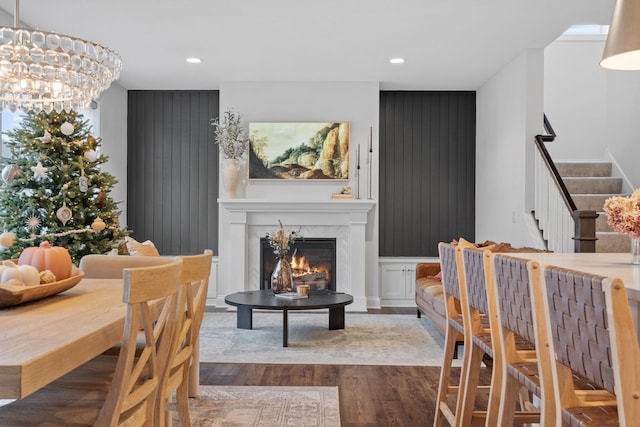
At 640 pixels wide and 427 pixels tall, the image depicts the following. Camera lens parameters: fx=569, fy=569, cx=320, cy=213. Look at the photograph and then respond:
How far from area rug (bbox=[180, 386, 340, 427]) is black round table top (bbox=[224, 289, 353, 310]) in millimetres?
1181

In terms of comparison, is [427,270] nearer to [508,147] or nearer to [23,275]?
[508,147]

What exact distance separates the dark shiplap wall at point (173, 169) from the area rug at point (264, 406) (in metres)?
4.06

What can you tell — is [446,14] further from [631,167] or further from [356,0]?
[631,167]

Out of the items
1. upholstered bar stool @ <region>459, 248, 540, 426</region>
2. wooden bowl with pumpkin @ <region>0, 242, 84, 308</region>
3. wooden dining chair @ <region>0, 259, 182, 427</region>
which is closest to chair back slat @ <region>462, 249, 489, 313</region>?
upholstered bar stool @ <region>459, 248, 540, 426</region>

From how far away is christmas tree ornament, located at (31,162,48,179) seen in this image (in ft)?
15.5

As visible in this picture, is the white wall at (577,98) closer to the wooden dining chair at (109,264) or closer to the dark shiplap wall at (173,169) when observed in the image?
the dark shiplap wall at (173,169)

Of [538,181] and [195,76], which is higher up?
[195,76]

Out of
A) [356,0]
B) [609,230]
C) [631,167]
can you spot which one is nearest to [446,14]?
[356,0]

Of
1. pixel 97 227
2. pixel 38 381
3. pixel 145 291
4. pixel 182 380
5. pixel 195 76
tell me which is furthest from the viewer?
pixel 195 76

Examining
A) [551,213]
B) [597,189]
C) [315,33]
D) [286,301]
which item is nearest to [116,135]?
[315,33]

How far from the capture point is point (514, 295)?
71.1 inches

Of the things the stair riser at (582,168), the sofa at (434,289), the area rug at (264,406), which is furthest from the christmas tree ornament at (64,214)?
the stair riser at (582,168)

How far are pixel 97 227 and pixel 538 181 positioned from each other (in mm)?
4091

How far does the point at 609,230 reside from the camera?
5.68 meters
